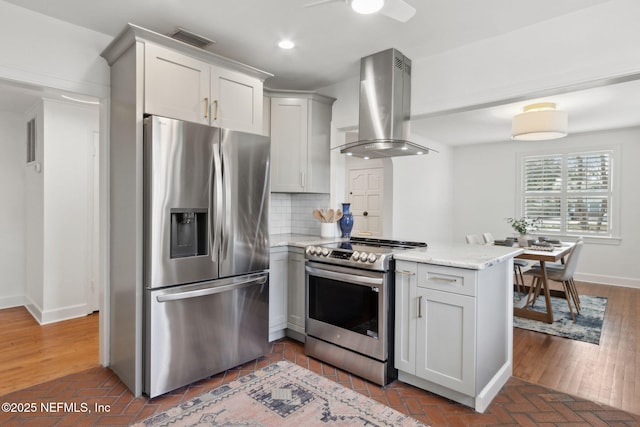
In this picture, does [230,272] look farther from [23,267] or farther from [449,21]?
[23,267]

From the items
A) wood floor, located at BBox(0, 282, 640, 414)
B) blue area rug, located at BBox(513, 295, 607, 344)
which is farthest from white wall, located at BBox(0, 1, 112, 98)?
blue area rug, located at BBox(513, 295, 607, 344)

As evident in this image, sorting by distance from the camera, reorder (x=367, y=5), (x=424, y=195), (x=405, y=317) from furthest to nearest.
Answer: (x=424, y=195) < (x=405, y=317) < (x=367, y=5)

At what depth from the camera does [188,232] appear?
2457 mm

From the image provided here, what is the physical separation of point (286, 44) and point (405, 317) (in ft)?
7.64

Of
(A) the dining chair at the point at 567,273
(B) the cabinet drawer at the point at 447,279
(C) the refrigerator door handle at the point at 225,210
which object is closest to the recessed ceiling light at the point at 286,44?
(C) the refrigerator door handle at the point at 225,210

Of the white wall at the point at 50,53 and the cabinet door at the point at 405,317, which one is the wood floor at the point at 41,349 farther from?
the cabinet door at the point at 405,317

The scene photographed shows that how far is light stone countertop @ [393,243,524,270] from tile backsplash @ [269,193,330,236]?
4.94 ft

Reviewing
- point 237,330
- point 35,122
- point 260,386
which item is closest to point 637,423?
point 260,386

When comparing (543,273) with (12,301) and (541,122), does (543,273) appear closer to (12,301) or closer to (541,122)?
(541,122)

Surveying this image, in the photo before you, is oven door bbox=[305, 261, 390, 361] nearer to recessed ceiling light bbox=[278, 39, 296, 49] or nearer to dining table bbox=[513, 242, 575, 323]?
recessed ceiling light bbox=[278, 39, 296, 49]

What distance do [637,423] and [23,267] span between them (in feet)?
19.8

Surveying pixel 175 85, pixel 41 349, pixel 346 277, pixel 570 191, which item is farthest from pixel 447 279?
pixel 570 191

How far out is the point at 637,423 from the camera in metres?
2.07

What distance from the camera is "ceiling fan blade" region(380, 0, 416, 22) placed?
1784 millimetres
